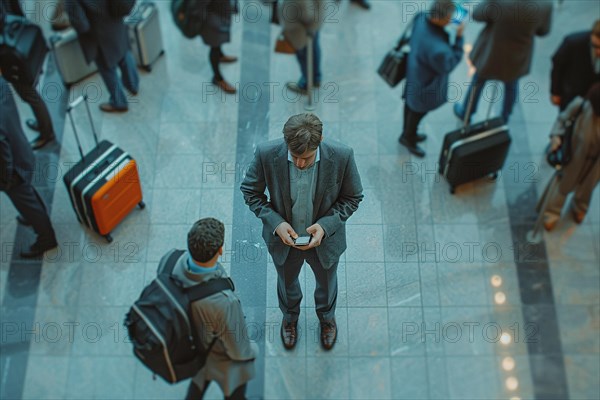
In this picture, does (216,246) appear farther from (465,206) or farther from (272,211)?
(465,206)

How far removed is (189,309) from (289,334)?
60.4 inches

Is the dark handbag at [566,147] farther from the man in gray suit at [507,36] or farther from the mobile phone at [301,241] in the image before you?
the mobile phone at [301,241]

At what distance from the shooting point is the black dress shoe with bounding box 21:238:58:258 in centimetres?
654

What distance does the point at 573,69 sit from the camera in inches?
264

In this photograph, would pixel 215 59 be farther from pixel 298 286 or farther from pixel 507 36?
pixel 298 286

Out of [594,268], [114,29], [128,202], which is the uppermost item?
[114,29]

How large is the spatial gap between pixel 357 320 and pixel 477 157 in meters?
1.84

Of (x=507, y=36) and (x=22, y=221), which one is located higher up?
(x=507, y=36)

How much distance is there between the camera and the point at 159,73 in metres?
7.82

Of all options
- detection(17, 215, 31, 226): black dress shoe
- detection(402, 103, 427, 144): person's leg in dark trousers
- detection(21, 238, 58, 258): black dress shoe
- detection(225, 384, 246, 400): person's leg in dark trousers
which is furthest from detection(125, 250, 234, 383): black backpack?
detection(402, 103, 427, 144): person's leg in dark trousers

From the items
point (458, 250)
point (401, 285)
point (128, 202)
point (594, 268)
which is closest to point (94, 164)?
point (128, 202)

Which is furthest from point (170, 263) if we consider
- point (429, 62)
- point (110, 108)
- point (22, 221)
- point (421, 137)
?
point (421, 137)

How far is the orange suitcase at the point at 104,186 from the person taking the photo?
20.6 feet

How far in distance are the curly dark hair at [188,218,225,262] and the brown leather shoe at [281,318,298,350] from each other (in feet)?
5.06
